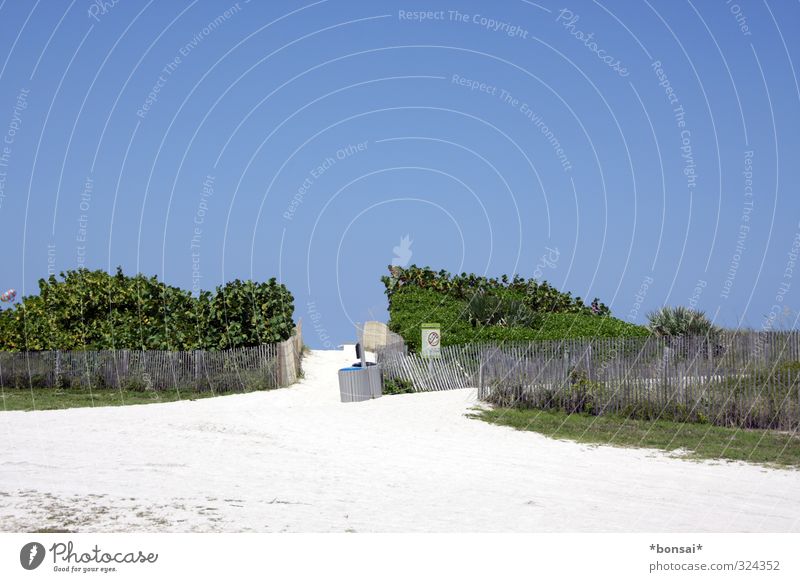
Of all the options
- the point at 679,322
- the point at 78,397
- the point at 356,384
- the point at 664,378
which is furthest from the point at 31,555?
the point at 679,322

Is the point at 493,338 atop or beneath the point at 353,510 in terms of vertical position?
atop

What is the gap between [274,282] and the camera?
3100 cm

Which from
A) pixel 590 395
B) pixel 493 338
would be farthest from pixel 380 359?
pixel 590 395

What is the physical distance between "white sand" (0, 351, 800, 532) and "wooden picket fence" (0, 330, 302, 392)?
7586 mm

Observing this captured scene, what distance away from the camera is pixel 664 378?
20.0 meters

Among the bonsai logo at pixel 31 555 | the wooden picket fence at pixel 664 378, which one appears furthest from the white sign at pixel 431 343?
the bonsai logo at pixel 31 555

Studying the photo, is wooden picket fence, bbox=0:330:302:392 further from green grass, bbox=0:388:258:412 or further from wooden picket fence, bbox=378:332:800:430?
wooden picket fence, bbox=378:332:800:430

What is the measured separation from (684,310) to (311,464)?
22.3m

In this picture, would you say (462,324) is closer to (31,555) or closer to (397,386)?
(397,386)

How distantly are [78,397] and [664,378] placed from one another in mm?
16701

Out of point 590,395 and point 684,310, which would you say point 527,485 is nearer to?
point 590,395

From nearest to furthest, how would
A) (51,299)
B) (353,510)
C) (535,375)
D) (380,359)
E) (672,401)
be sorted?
1. (353,510)
2. (672,401)
3. (535,375)
4. (380,359)
5. (51,299)

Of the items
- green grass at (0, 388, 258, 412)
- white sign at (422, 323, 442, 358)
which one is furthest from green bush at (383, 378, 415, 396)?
green grass at (0, 388, 258, 412)
